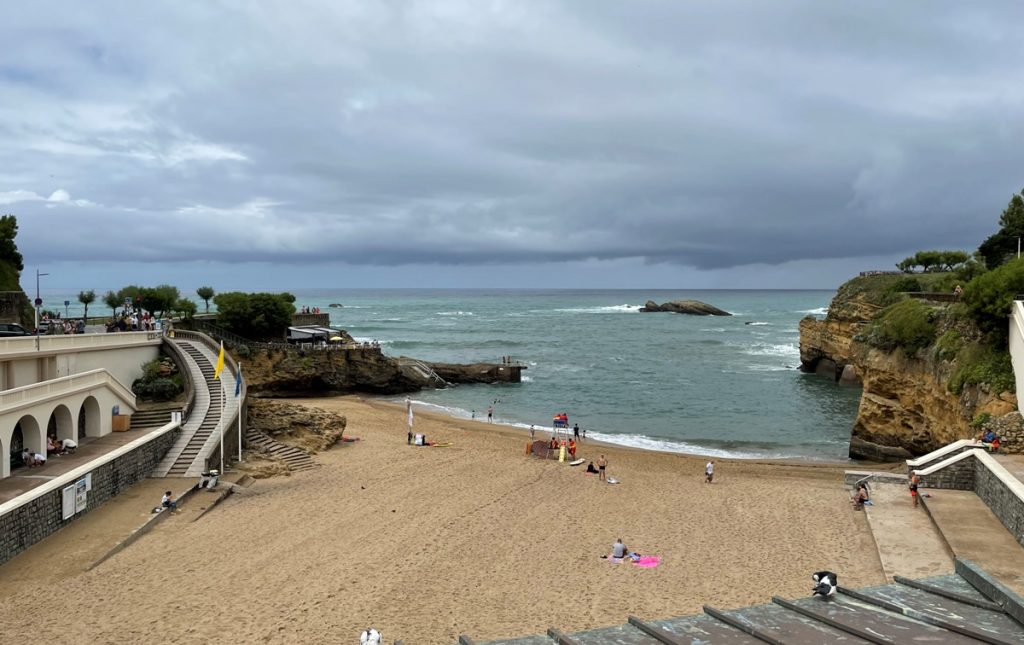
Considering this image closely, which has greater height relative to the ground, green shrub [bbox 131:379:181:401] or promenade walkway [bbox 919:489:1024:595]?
green shrub [bbox 131:379:181:401]

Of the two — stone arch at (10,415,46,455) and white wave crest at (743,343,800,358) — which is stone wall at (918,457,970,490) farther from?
white wave crest at (743,343,800,358)

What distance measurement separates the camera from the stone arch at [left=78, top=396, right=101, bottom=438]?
23.2m

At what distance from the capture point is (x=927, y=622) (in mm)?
6723

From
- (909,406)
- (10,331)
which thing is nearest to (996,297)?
(909,406)

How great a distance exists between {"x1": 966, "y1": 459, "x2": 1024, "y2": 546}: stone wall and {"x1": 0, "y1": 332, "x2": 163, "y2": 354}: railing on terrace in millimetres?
28373

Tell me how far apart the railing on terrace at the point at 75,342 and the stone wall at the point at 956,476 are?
2881 centimetres

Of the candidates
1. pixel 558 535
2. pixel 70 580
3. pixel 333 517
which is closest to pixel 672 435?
pixel 558 535

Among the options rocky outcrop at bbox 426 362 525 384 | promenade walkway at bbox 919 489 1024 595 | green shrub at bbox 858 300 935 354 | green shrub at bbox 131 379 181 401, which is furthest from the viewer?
rocky outcrop at bbox 426 362 525 384

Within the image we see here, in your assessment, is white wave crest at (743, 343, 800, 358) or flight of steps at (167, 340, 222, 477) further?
white wave crest at (743, 343, 800, 358)

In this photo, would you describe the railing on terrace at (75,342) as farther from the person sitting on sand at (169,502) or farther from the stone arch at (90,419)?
the person sitting on sand at (169,502)

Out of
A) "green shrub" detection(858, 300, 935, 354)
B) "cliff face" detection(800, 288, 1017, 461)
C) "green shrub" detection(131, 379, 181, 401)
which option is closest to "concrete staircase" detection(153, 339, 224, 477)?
"green shrub" detection(131, 379, 181, 401)

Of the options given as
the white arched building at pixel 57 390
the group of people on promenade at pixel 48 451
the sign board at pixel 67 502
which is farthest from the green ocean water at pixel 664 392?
the sign board at pixel 67 502

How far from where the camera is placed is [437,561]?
1614cm

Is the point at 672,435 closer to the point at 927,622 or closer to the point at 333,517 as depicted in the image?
the point at 333,517
